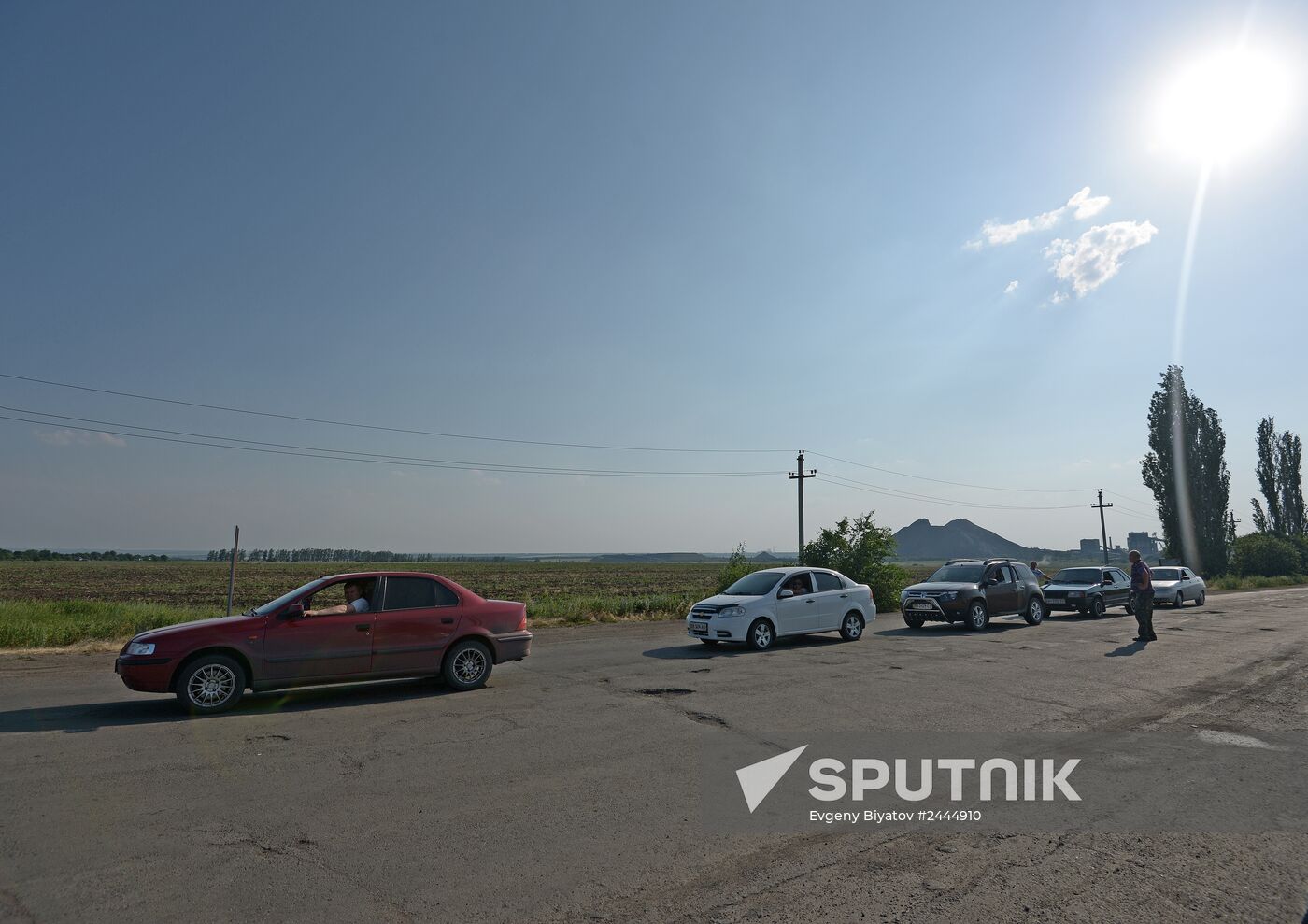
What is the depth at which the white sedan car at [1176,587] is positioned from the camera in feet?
93.2

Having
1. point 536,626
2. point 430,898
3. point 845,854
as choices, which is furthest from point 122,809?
point 536,626

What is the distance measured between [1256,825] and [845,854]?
2902mm

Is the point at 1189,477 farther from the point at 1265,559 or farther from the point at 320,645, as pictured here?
the point at 320,645

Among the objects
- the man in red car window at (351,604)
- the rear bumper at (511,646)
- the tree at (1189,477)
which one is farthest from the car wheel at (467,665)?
the tree at (1189,477)

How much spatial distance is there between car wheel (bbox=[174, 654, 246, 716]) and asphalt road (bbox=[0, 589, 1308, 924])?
0.88 ft

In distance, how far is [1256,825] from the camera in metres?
4.99

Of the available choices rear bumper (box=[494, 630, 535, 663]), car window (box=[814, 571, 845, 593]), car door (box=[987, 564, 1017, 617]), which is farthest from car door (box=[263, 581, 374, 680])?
car door (box=[987, 564, 1017, 617])

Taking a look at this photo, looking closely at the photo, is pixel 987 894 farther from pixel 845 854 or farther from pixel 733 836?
pixel 733 836

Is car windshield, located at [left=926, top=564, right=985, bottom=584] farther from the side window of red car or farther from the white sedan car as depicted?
the side window of red car

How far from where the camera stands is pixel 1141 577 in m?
16.2

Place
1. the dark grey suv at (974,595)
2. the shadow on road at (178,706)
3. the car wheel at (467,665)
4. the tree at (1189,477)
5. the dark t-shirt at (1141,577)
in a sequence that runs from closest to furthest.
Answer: the shadow on road at (178,706) → the car wheel at (467,665) → the dark t-shirt at (1141,577) → the dark grey suv at (974,595) → the tree at (1189,477)

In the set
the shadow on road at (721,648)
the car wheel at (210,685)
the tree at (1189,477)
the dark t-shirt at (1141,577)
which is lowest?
the shadow on road at (721,648)

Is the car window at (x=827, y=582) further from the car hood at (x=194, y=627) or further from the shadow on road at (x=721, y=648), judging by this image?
the car hood at (x=194, y=627)

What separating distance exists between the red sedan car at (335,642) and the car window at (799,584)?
21.9 feet
